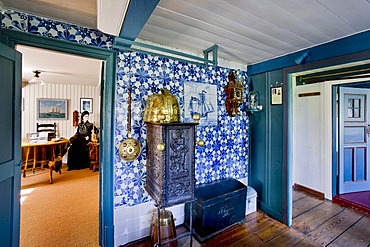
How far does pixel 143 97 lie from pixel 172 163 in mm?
814

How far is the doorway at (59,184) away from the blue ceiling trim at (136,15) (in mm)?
742

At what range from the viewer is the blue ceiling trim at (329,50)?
1.72 m

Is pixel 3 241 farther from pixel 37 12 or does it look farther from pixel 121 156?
pixel 37 12

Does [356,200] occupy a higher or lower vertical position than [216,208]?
lower

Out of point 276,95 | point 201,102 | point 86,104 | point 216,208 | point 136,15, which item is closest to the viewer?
point 136,15

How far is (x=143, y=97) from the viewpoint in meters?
1.93

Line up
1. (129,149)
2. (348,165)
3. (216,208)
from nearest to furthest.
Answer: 1. (129,149)
2. (216,208)
3. (348,165)

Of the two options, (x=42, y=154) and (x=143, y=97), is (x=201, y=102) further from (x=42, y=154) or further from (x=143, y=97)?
(x=42, y=154)

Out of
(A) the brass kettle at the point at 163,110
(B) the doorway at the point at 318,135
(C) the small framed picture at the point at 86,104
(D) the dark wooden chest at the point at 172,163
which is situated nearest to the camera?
(D) the dark wooden chest at the point at 172,163

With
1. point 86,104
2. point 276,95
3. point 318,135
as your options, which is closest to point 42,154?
point 86,104

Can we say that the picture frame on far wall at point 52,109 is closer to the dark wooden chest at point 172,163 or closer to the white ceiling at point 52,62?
the white ceiling at point 52,62

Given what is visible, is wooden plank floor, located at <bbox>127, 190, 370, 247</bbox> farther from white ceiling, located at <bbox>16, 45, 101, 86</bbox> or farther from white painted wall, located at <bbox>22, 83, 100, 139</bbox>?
white painted wall, located at <bbox>22, 83, 100, 139</bbox>

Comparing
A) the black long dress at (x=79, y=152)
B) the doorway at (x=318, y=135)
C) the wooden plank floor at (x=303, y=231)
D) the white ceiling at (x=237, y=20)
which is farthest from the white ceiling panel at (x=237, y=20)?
the black long dress at (x=79, y=152)

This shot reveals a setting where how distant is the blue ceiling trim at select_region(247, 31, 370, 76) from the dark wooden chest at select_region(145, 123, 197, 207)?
164 centimetres
